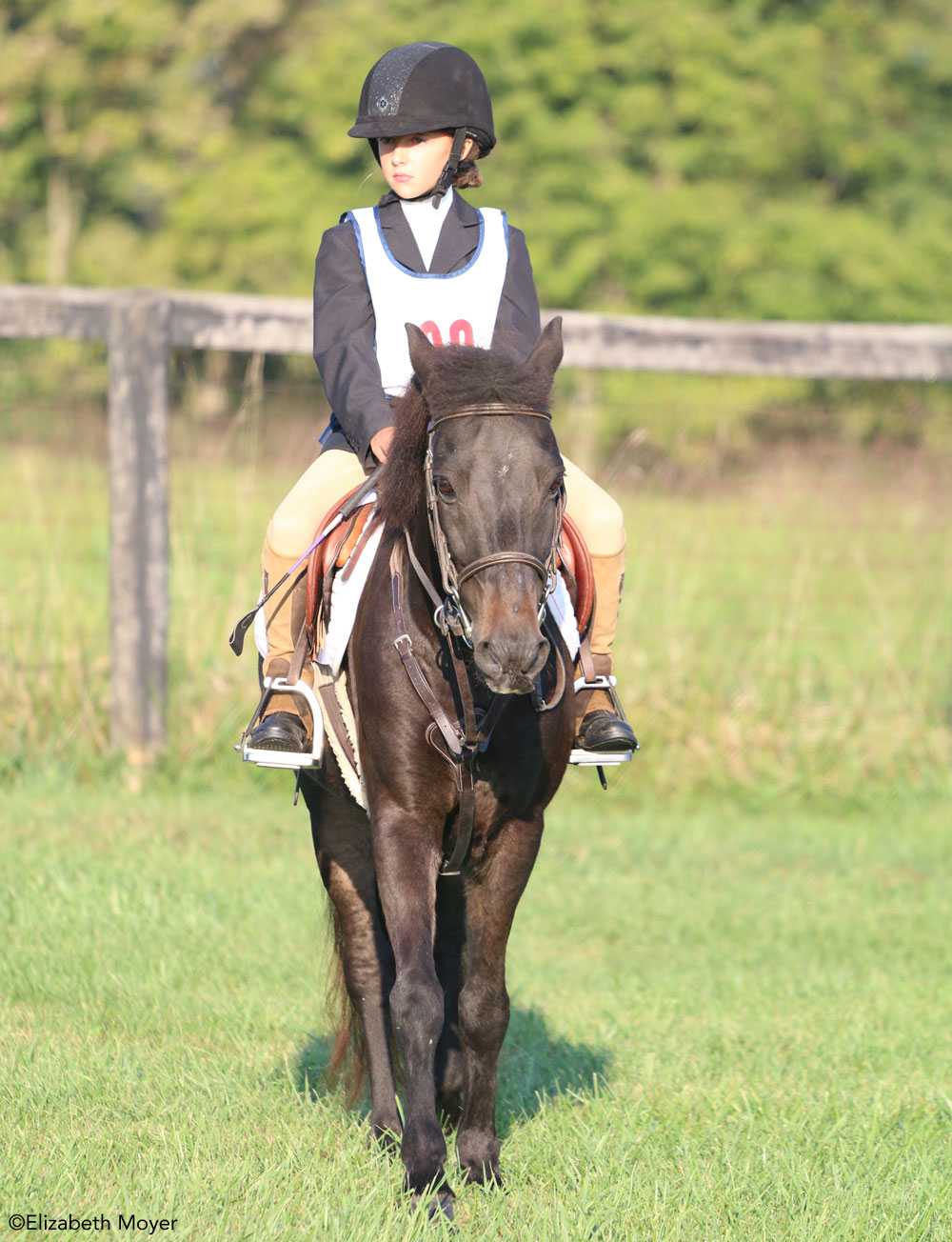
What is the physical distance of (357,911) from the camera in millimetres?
4852

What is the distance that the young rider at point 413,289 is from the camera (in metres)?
4.59

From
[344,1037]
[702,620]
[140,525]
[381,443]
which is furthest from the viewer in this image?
[702,620]

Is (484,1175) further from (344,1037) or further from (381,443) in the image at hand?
(381,443)

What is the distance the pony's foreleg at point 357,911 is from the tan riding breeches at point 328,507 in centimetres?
89

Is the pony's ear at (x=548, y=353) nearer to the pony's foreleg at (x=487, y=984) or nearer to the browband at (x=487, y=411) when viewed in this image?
the browband at (x=487, y=411)

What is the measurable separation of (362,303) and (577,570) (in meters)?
1.08

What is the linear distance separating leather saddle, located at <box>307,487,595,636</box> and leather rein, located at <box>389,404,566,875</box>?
385 millimetres

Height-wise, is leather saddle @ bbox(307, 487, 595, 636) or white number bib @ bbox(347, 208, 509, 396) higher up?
white number bib @ bbox(347, 208, 509, 396)

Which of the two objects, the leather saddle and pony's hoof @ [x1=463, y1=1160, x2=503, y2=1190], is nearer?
pony's hoof @ [x1=463, y1=1160, x2=503, y2=1190]

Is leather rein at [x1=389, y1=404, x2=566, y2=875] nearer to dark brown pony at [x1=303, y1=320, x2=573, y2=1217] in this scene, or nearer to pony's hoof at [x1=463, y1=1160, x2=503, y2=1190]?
dark brown pony at [x1=303, y1=320, x2=573, y2=1217]

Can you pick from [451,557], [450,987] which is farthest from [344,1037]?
[451,557]

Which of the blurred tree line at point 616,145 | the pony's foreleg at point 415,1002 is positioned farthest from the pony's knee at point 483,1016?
the blurred tree line at point 616,145

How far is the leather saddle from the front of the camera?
4582mm

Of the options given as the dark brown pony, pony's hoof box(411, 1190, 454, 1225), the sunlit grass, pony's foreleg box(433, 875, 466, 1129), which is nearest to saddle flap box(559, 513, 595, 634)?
the dark brown pony
